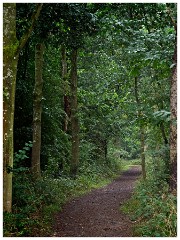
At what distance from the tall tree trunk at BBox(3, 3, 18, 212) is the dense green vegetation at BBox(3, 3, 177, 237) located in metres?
0.02

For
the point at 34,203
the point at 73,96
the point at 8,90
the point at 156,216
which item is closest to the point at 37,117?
the point at 34,203

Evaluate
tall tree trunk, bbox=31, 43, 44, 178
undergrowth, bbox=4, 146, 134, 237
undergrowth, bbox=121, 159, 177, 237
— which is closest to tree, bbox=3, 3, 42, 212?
undergrowth, bbox=4, 146, 134, 237

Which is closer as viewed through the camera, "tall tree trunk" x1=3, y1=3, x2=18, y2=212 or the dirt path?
"tall tree trunk" x1=3, y1=3, x2=18, y2=212

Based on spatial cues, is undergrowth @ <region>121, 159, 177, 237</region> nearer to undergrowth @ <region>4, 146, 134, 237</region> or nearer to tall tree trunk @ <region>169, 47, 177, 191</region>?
tall tree trunk @ <region>169, 47, 177, 191</region>

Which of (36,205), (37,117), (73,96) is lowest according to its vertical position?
(36,205)

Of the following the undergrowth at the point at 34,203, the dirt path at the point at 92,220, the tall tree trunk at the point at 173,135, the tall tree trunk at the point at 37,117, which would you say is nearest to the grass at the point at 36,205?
the undergrowth at the point at 34,203

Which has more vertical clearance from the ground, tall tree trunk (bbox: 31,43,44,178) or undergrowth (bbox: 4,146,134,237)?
tall tree trunk (bbox: 31,43,44,178)

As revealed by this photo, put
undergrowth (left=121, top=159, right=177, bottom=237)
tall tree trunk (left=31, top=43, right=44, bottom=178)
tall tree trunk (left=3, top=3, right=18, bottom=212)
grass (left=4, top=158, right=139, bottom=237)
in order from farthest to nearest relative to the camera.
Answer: tall tree trunk (left=31, top=43, right=44, bottom=178)
tall tree trunk (left=3, top=3, right=18, bottom=212)
grass (left=4, top=158, right=139, bottom=237)
undergrowth (left=121, top=159, right=177, bottom=237)

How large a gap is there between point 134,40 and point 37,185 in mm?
5584

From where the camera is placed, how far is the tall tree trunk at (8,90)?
6863mm

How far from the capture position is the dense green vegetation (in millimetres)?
6957

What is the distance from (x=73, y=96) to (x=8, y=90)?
9.69 metres

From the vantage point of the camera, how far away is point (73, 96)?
54.2ft

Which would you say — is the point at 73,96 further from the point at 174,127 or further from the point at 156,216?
the point at 156,216
